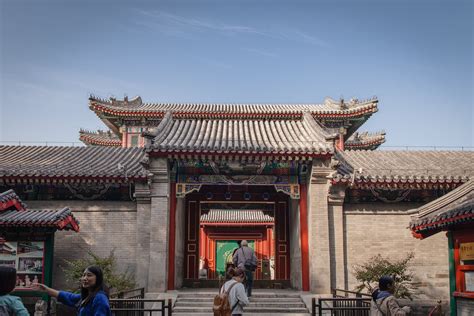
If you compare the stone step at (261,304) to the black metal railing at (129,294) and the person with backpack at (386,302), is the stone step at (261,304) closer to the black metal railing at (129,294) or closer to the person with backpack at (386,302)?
the black metal railing at (129,294)

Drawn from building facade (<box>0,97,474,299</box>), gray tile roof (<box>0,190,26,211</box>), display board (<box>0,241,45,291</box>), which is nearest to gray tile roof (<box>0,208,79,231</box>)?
gray tile roof (<box>0,190,26,211</box>)

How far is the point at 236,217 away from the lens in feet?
91.0

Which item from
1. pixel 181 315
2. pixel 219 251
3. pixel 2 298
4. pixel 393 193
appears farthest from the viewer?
pixel 219 251

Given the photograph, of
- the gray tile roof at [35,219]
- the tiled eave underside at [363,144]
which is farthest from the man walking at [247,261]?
the tiled eave underside at [363,144]

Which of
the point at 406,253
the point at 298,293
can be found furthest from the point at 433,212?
the point at 298,293

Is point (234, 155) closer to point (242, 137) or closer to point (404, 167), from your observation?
point (242, 137)

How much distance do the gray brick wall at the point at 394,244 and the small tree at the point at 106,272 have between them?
6197 millimetres

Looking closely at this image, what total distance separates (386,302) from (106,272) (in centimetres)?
944

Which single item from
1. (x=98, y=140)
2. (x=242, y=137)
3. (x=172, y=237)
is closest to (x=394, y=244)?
(x=242, y=137)

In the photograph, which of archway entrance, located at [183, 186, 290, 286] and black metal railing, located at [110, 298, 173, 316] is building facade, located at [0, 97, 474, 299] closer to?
archway entrance, located at [183, 186, 290, 286]

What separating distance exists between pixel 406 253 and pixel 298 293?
3366mm

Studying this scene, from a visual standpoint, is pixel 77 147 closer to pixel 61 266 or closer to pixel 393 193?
pixel 61 266

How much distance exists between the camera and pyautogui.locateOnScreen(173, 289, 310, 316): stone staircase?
12.9m

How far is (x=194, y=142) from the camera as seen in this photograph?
14.9 meters
